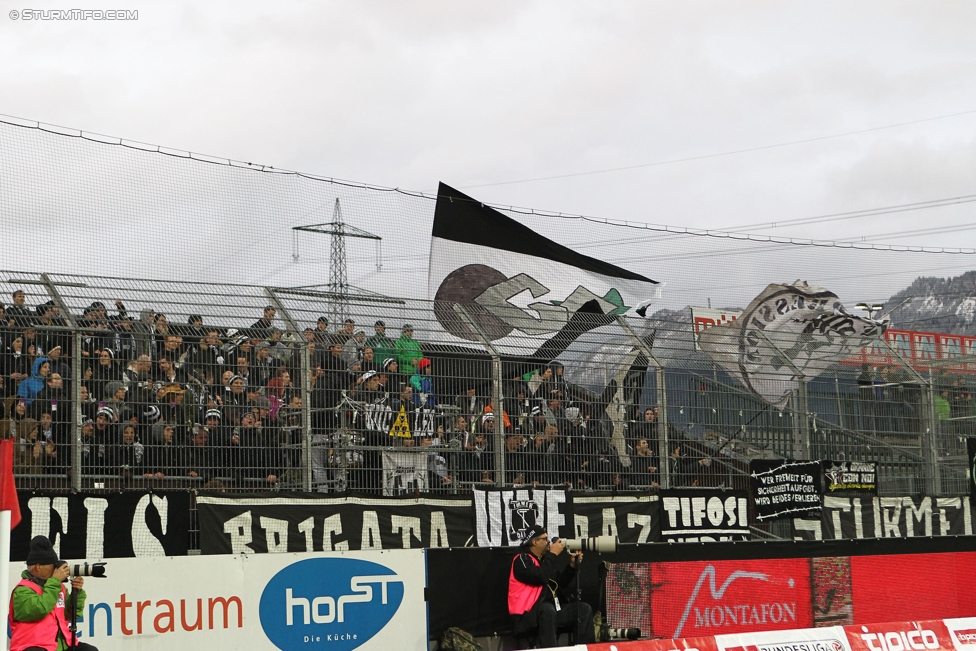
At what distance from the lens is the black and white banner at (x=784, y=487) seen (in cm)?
1341

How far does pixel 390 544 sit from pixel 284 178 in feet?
11.9

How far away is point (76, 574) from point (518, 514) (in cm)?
456

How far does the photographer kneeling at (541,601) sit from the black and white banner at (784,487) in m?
2.97

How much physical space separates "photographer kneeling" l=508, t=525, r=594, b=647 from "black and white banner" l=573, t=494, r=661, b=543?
824 millimetres

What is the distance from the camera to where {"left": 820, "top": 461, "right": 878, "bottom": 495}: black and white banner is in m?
14.0

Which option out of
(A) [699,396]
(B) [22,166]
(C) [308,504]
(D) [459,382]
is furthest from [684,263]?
(B) [22,166]

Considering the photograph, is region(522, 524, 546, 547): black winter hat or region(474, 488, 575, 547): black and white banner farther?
region(474, 488, 575, 547): black and white banner

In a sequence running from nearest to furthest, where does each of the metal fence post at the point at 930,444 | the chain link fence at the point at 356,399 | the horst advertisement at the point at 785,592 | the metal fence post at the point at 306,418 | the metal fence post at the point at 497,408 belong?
the chain link fence at the point at 356,399
the metal fence post at the point at 306,418
the metal fence post at the point at 497,408
the horst advertisement at the point at 785,592
the metal fence post at the point at 930,444

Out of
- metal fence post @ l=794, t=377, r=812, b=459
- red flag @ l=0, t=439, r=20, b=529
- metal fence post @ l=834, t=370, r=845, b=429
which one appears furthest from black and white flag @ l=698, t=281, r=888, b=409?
red flag @ l=0, t=439, r=20, b=529

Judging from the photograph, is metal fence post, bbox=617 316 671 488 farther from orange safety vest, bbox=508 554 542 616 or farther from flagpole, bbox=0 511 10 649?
flagpole, bbox=0 511 10 649

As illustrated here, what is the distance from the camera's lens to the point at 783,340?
14.3 meters

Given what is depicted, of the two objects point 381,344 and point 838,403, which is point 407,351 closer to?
point 381,344

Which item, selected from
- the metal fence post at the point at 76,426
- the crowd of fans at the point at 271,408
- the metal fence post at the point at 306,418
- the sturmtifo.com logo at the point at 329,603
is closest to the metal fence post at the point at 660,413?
the crowd of fans at the point at 271,408

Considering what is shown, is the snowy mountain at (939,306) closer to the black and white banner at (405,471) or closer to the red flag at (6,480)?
the black and white banner at (405,471)
